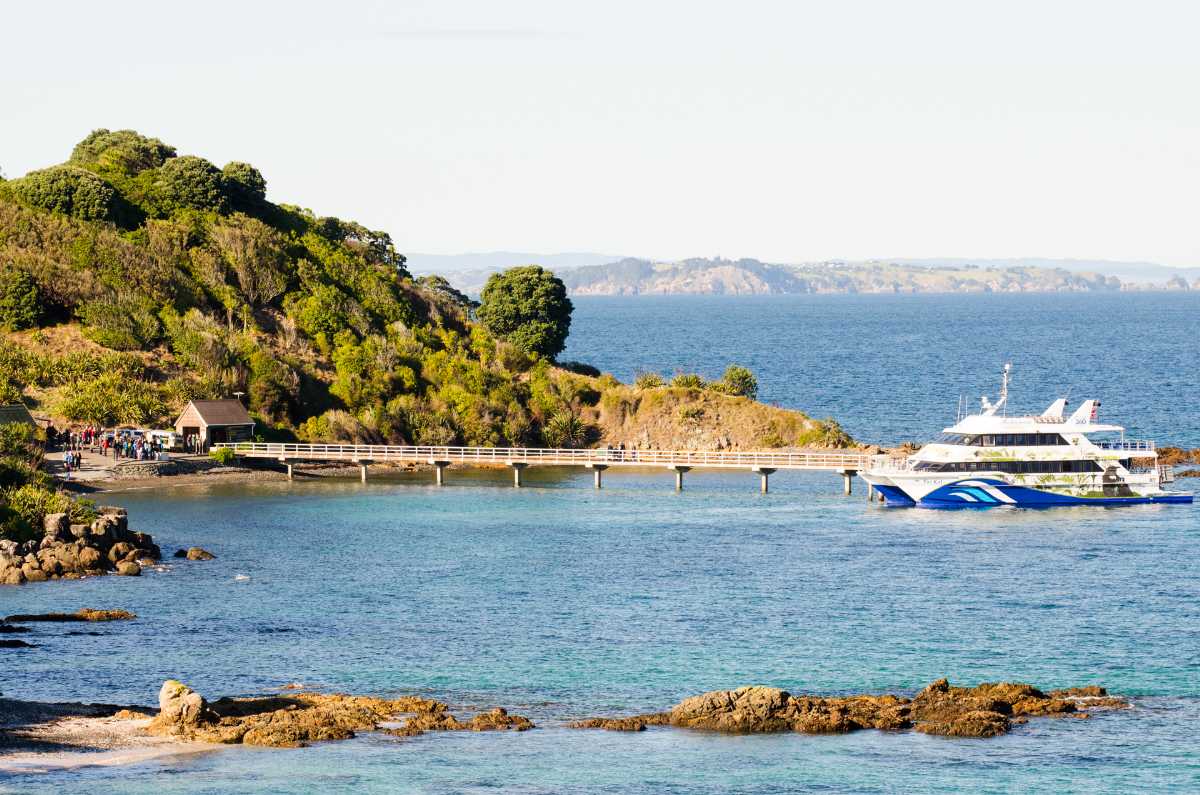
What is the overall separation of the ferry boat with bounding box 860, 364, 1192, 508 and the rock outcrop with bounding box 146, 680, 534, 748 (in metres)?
44.1

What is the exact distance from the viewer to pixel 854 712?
147ft

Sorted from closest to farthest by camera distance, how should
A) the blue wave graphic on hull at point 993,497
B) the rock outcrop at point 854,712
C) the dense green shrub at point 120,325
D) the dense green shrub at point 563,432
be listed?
the rock outcrop at point 854,712 < the blue wave graphic on hull at point 993,497 < the dense green shrub at point 120,325 < the dense green shrub at point 563,432

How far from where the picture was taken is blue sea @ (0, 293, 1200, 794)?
132 feet

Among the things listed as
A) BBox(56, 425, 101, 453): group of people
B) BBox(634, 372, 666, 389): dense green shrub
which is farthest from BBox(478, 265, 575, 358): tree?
BBox(56, 425, 101, 453): group of people

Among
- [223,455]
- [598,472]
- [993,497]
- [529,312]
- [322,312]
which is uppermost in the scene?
[529,312]

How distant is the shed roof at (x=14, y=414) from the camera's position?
89.7m

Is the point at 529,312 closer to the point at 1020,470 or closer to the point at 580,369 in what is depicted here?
the point at 580,369

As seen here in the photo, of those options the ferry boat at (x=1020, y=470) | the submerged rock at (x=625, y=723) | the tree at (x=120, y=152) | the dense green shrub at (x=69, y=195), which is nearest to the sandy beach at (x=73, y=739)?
the submerged rock at (x=625, y=723)

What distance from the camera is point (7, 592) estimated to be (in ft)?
201

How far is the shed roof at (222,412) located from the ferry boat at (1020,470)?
41042 millimetres

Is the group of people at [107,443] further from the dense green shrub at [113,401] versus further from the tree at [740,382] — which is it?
the tree at [740,382]

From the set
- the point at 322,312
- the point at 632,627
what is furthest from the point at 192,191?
the point at 632,627

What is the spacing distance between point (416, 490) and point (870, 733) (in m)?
54.4

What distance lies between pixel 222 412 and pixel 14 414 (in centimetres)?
1459
